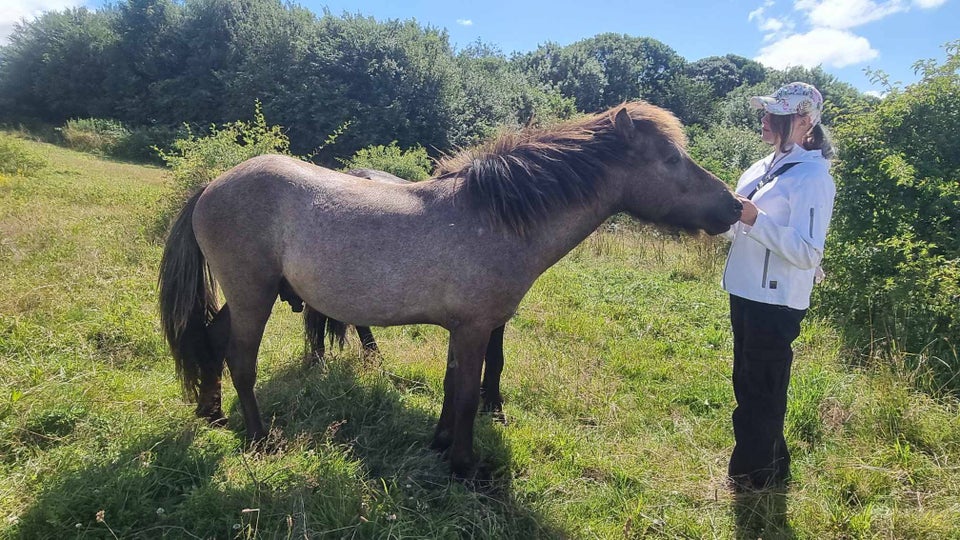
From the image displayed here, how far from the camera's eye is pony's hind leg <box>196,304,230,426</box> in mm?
3262

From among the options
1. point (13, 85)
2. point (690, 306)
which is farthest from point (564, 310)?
point (13, 85)

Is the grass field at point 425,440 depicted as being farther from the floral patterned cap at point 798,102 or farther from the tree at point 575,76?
the tree at point 575,76

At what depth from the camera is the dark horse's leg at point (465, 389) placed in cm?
277

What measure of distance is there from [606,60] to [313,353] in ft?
125

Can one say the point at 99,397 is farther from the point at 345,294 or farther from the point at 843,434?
the point at 843,434

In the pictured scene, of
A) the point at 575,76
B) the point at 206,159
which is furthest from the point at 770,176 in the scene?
the point at 575,76

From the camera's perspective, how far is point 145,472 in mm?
2531

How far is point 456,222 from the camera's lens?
2684 millimetres

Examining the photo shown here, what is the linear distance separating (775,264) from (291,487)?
283 centimetres

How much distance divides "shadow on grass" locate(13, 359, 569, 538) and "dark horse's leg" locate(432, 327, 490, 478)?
0.12 meters

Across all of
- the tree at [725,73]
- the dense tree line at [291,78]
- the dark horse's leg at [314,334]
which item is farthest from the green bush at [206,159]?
the tree at [725,73]

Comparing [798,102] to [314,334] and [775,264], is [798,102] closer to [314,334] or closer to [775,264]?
[775,264]

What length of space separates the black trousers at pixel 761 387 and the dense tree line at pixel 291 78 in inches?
673

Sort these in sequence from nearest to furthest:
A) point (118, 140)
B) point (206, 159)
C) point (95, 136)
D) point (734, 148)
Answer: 1. point (206, 159)
2. point (734, 148)
3. point (118, 140)
4. point (95, 136)
